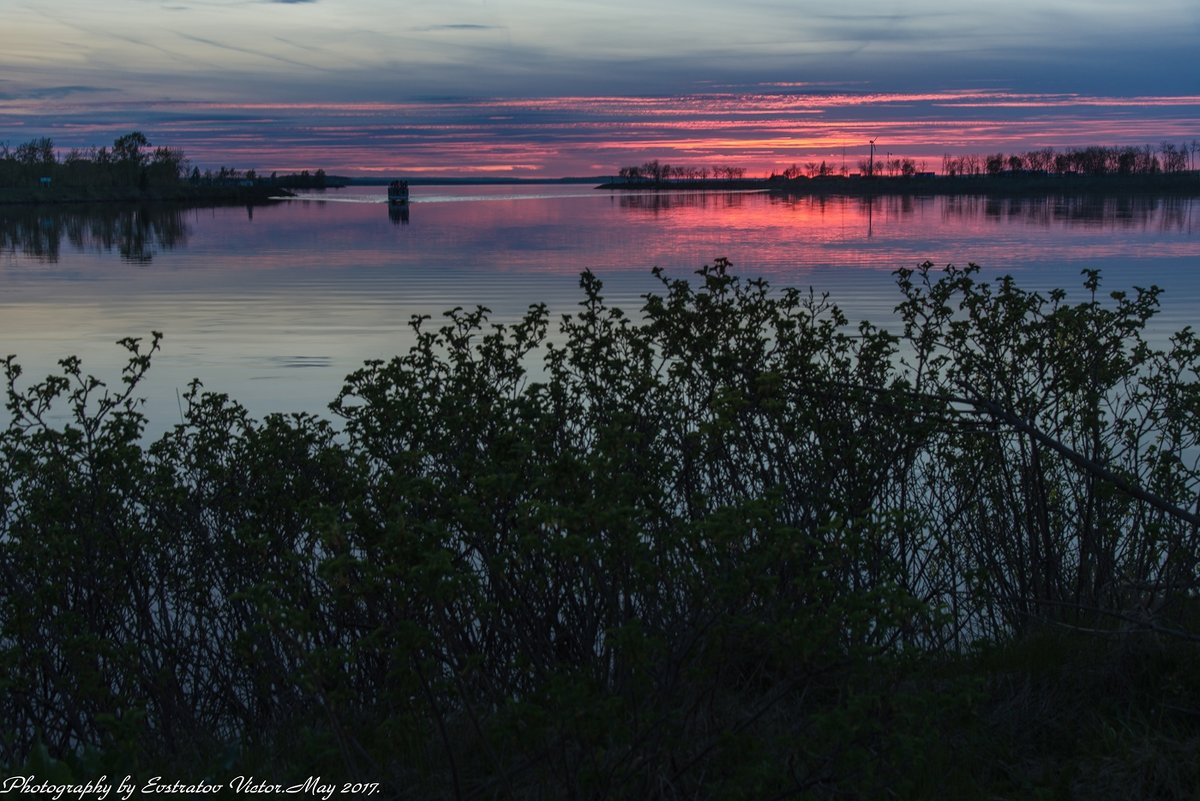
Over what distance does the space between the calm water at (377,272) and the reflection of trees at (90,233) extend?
224 mm

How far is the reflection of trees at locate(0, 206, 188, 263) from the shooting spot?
50634 millimetres

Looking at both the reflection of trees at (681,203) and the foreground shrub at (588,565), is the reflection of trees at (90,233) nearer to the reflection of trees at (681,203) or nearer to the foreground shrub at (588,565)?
the foreground shrub at (588,565)

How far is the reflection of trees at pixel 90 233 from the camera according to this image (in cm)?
5063

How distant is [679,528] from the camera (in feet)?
16.4

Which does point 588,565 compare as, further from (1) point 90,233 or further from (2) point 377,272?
(1) point 90,233

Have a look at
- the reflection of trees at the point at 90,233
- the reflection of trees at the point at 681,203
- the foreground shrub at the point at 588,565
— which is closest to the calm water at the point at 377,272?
the reflection of trees at the point at 90,233

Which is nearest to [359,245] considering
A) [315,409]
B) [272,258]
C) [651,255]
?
[272,258]

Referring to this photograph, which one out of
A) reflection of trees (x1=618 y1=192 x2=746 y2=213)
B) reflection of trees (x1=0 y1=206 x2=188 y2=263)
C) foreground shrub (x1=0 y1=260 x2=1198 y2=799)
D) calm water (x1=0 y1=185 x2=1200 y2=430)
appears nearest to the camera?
foreground shrub (x1=0 y1=260 x2=1198 y2=799)

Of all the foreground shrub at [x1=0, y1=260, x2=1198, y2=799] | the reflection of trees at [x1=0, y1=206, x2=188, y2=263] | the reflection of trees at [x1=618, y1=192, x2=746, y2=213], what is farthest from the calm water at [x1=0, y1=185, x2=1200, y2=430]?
the reflection of trees at [x1=618, y1=192, x2=746, y2=213]

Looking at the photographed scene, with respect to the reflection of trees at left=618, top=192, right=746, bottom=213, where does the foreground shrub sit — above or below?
below

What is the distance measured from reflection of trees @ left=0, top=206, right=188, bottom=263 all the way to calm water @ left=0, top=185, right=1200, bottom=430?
0.22 meters

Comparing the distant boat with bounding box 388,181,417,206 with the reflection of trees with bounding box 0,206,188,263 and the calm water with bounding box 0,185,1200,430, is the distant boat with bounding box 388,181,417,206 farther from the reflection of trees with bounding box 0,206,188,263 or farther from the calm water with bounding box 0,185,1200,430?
the calm water with bounding box 0,185,1200,430

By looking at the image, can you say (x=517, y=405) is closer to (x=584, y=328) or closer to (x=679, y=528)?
(x=584, y=328)

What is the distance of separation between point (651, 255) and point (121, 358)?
1007 inches
